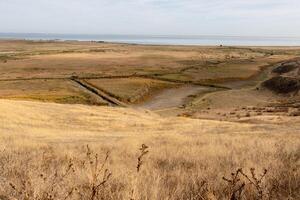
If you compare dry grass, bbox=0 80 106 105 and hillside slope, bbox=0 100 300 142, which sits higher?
hillside slope, bbox=0 100 300 142

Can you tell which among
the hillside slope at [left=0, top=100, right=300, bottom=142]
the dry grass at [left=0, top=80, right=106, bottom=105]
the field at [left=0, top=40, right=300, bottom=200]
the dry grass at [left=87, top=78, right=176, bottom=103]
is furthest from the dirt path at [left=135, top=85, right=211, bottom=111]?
the hillside slope at [left=0, top=100, right=300, bottom=142]

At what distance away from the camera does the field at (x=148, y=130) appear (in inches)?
270

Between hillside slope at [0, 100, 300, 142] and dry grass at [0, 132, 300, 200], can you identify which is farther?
hillside slope at [0, 100, 300, 142]

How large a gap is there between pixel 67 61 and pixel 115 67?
1996 centimetres

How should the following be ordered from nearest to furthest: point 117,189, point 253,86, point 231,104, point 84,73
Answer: point 117,189 < point 231,104 < point 253,86 < point 84,73

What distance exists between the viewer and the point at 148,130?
29828 mm

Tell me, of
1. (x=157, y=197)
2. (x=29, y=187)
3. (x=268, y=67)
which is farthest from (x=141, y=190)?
(x=268, y=67)

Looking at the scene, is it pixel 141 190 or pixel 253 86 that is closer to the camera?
pixel 141 190

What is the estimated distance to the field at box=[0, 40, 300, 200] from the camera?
6859mm

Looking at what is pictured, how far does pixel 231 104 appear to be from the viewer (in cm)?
6331

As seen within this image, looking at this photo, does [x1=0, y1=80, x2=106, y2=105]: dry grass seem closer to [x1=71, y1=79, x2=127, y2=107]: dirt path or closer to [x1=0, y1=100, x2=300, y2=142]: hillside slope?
[x1=71, y1=79, x2=127, y2=107]: dirt path

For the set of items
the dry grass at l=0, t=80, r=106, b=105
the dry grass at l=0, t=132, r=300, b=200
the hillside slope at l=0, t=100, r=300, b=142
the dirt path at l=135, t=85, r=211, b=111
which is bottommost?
the dirt path at l=135, t=85, r=211, b=111

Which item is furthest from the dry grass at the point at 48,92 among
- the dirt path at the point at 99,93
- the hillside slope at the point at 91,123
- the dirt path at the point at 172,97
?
the hillside slope at the point at 91,123

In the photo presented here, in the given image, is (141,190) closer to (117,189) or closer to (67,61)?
(117,189)
